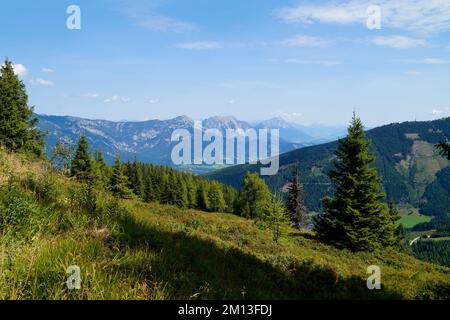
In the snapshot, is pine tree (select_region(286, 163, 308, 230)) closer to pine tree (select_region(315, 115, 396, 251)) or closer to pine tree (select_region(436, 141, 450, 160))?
pine tree (select_region(315, 115, 396, 251))

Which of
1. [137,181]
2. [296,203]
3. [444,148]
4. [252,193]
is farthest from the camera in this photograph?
[137,181]

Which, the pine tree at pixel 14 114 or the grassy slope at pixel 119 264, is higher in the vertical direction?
the pine tree at pixel 14 114

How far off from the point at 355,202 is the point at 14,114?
113 ft

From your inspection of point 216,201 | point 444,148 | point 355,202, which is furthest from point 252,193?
point 444,148

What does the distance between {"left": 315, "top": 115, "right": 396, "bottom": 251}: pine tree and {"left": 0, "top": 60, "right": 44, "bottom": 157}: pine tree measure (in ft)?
92.1

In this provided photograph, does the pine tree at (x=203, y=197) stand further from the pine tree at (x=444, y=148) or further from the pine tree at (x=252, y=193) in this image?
the pine tree at (x=444, y=148)

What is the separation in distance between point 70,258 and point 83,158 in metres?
55.3

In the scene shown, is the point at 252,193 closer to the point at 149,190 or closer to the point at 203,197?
the point at 203,197

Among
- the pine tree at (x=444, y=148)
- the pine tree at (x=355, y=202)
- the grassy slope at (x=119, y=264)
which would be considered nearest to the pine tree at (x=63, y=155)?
the grassy slope at (x=119, y=264)

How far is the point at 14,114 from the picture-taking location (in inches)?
1453

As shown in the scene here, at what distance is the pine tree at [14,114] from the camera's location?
36138 mm

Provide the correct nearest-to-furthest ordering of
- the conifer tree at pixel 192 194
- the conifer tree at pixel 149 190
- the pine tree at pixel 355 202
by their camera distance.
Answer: the pine tree at pixel 355 202, the conifer tree at pixel 149 190, the conifer tree at pixel 192 194

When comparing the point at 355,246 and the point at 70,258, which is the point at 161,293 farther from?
the point at 355,246

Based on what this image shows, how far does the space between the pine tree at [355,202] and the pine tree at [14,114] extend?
2807 centimetres
